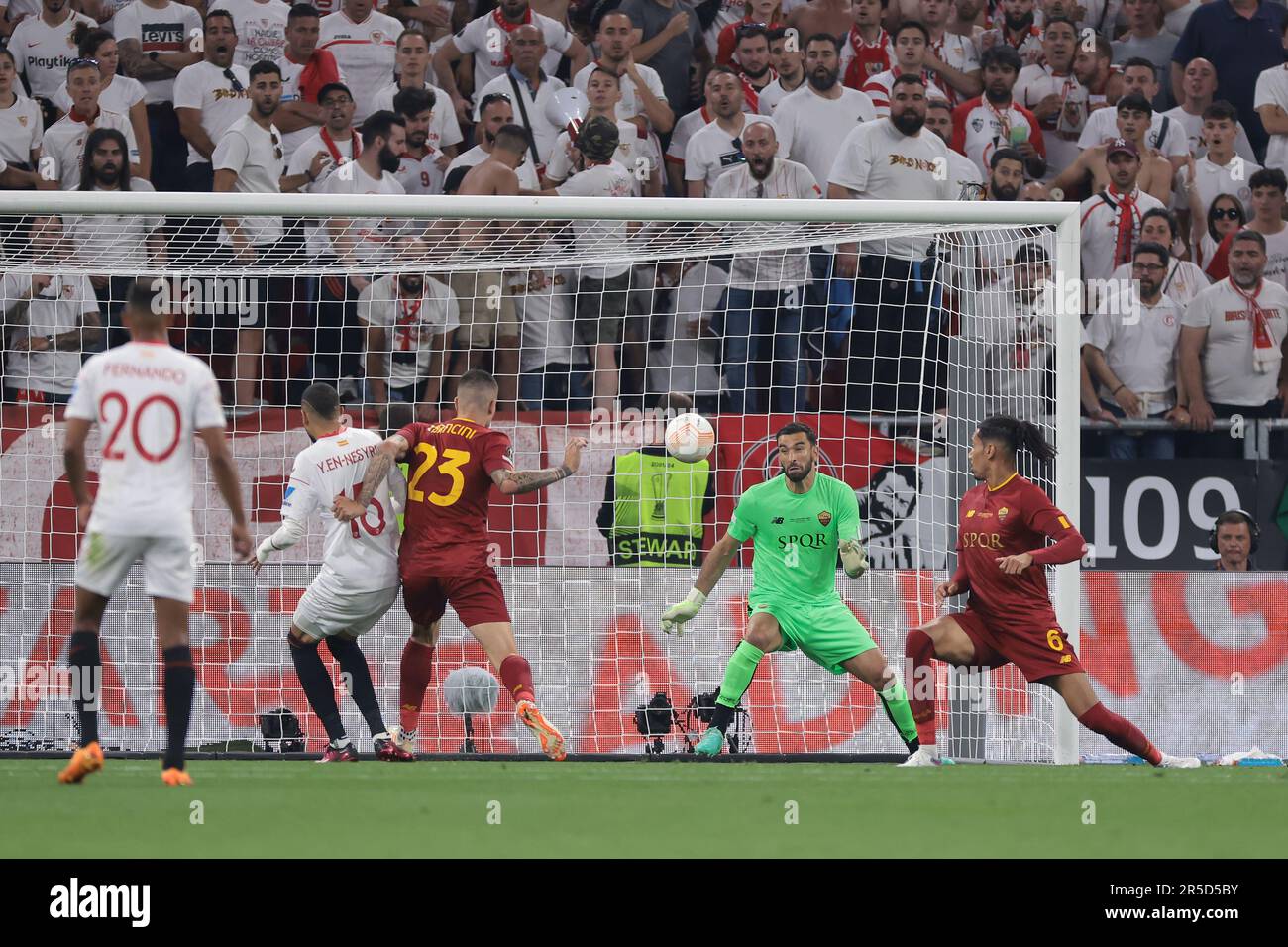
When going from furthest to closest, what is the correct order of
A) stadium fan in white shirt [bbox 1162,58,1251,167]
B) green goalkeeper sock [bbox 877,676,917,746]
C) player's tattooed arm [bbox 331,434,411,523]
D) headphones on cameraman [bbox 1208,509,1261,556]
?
stadium fan in white shirt [bbox 1162,58,1251,167] → headphones on cameraman [bbox 1208,509,1261,556] → green goalkeeper sock [bbox 877,676,917,746] → player's tattooed arm [bbox 331,434,411,523]

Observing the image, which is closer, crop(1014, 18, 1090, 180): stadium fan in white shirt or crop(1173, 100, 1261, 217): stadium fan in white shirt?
crop(1173, 100, 1261, 217): stadium fan in white shirt

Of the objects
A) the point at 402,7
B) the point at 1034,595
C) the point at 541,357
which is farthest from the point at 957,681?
the point at 402,7

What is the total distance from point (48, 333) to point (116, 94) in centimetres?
285

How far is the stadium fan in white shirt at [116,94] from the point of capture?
46.7ft

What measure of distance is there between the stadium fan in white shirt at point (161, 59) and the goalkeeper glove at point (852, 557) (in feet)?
22.3

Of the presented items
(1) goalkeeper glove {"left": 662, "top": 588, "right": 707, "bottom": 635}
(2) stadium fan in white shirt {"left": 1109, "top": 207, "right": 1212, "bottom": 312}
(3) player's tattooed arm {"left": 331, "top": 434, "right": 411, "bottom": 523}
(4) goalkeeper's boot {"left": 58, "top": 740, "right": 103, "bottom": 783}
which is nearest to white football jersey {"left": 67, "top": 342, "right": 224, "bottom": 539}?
(4) goalkeeper's boot {"left": 58, "top": 740, "right": 103, "bottom": 783}

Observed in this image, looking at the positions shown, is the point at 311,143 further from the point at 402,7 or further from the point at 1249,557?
the point at 1249,557

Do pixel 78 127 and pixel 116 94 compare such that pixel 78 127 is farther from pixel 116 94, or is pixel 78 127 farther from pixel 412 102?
pixel 412 102

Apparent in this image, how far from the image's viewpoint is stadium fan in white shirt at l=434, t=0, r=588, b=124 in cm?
1512

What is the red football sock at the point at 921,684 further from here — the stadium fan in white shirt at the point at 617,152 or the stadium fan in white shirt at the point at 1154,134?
the stadium fan in white shirt at the point at 1154,134

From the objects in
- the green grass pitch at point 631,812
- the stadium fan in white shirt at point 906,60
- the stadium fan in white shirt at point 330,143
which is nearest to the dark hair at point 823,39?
the stadium fan in white shirt at point 906,60

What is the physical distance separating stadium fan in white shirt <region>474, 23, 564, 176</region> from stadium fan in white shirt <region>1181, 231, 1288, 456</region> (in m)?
5.40

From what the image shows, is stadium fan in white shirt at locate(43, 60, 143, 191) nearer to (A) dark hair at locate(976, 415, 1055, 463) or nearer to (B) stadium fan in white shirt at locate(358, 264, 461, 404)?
(B) stadium fan in white shirt at locate(358, 264, 461, 404)

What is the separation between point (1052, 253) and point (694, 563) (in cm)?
323
